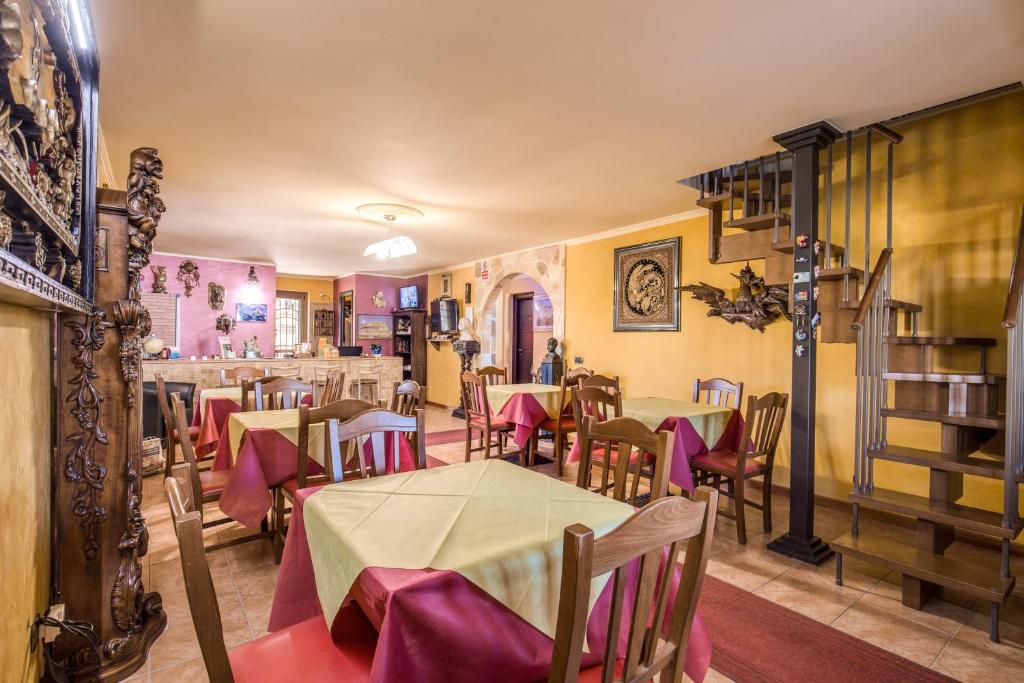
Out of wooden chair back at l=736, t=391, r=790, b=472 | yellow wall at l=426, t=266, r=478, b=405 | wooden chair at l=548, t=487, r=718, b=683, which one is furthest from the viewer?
yellow wall at l=426, t=266, r=478, b=405

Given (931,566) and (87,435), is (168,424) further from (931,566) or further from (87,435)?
(931,566)

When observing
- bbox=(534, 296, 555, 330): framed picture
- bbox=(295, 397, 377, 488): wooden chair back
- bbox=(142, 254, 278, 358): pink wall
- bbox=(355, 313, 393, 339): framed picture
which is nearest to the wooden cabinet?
bbox=(355, 313, 393, 339): framed picture

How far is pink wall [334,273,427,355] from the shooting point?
963 cm

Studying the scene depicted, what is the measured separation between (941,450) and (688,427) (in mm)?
1294

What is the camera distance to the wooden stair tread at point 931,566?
2055mm

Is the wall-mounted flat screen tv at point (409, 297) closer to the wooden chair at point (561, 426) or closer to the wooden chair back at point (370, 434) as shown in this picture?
the wooden chair at point (561, 426)

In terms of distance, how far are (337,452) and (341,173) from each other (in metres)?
2.69

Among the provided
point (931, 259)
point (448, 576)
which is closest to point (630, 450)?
point (448, 576)

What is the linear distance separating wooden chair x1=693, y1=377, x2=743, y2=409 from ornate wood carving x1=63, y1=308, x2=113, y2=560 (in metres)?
3.93

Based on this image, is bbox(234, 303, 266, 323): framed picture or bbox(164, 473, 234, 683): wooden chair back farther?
bbox(234, 303, 266, 323): framed picture

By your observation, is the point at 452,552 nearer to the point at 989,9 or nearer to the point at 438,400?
the point at 989,9

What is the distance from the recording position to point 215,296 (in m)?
7.84

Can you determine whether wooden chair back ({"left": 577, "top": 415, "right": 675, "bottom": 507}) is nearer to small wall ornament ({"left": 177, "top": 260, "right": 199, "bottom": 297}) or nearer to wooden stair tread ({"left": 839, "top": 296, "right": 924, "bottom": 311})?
wooden stair tread ({"left": 839, "top": 296, "right": 924, "bottom": 311})

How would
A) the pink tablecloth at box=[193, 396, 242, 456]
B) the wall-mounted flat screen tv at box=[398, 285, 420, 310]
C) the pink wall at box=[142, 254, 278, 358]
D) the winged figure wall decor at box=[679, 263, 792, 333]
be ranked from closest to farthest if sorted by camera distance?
the pink tablecloth at box=[193, 396, 242, 456] → the winged figure wall decor at box=[679, 263, 792, 333] → the pink wall at box=[142, 254, 278, 358] → the wall-mounted flat screen tv at box=[398, 285, 420, 310]
